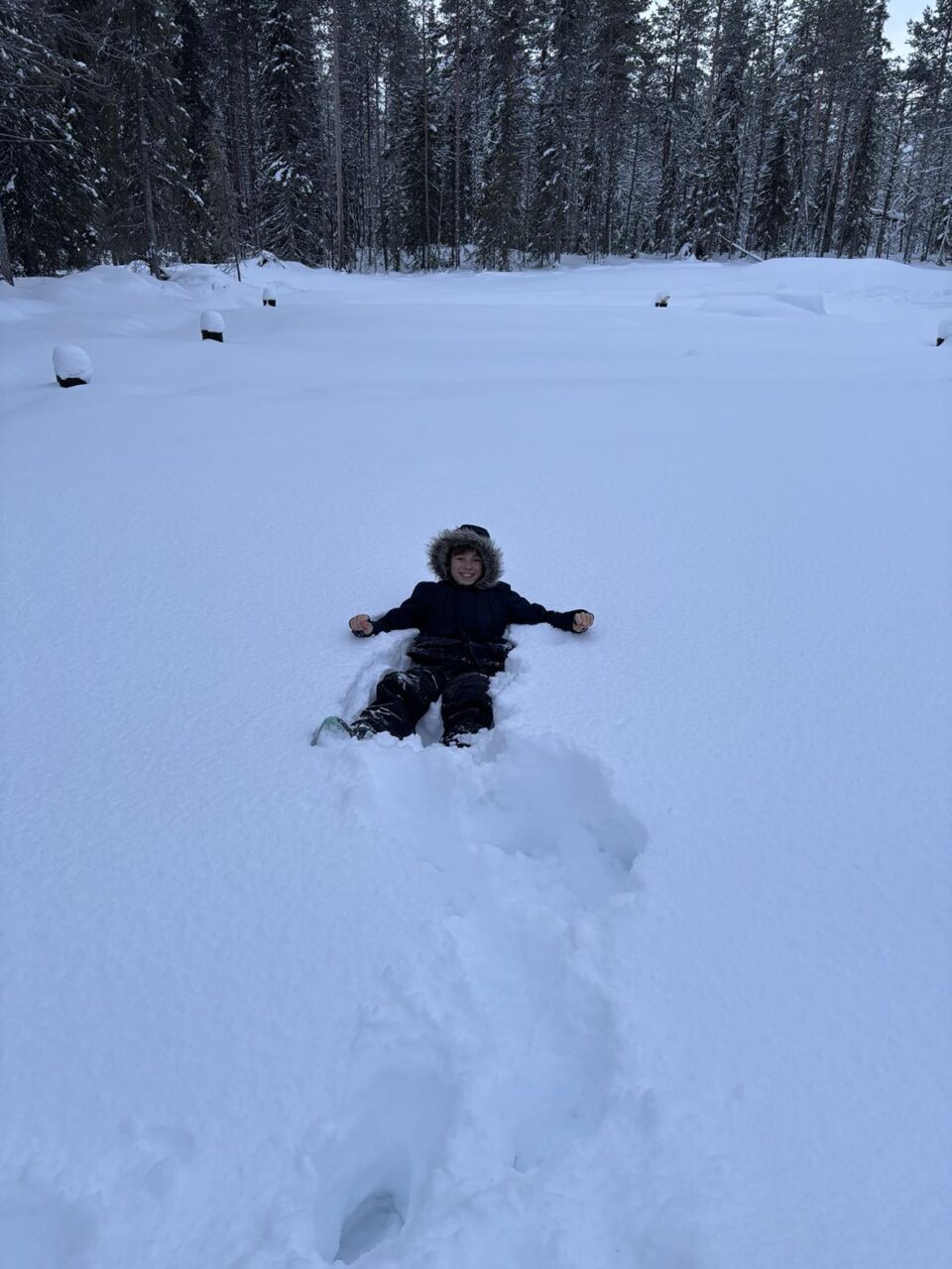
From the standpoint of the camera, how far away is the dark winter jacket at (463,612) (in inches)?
115

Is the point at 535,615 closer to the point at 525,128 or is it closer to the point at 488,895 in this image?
the point at 488,895

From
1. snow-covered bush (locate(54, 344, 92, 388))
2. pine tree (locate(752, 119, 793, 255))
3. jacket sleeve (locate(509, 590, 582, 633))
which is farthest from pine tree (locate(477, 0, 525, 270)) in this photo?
jacket sleeve (locate(509, 590, 582, 633))

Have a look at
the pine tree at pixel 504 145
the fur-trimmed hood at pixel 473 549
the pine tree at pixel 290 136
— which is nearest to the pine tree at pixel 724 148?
the pine tree at pixel 504 145

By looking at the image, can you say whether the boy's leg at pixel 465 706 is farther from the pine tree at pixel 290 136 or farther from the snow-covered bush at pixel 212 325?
the pine tree at pixel 290 136

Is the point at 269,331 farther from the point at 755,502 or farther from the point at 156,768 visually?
the point at 156,768

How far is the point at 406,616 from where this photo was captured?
305 cm

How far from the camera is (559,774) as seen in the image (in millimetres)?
2258

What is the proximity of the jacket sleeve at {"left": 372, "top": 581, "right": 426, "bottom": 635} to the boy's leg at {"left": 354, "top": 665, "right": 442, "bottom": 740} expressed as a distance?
0.25 meters

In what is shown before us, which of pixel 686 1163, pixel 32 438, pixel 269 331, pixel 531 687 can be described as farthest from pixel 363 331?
pixel 686 1163

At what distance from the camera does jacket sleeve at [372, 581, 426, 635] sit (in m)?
3.00

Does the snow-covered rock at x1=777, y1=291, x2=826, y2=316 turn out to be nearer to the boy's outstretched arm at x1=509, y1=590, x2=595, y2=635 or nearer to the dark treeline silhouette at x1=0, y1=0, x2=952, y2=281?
the dark treeline silhouette at x1=0, y1=0, x2=952, y2=281

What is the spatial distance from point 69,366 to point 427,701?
20.5ft

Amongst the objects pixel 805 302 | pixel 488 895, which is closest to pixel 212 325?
pixel 488 895

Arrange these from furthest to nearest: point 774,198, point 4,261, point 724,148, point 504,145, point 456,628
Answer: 1. point 774,198
2. point 724,148
3. point 504,145
4. point 4,261
5. point 456,628
